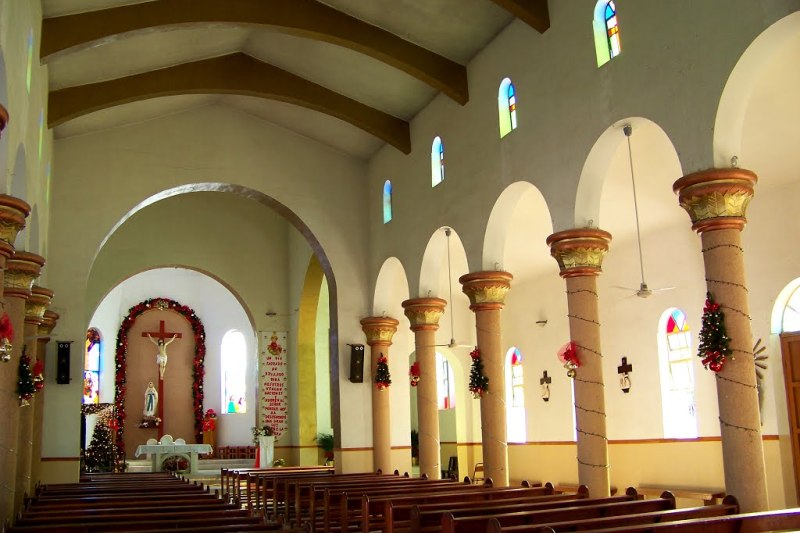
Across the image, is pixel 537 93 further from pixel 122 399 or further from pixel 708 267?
pixel 122 399

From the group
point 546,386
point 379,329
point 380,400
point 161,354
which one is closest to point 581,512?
point 380,400

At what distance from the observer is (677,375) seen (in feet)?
57.8

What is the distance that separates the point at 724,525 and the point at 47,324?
14.3 meters

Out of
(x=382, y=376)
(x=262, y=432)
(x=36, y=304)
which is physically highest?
(x=36, y=304)

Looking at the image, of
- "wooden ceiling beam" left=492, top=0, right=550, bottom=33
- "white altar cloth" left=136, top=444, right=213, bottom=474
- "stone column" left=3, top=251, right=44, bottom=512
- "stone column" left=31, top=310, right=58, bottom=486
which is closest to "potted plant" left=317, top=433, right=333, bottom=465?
"white altar cloth" left=136, top=444, right=213, bottom=474

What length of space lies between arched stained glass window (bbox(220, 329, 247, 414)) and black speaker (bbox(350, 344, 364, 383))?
1122 cm

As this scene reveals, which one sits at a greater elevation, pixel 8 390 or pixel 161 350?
pixel 161 350

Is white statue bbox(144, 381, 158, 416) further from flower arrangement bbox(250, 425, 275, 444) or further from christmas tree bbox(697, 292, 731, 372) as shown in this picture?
christmas tree bbox(697, 292, 731, 372)

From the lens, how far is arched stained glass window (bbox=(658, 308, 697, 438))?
56.3 ft

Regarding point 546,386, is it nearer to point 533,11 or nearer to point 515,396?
point 515,396

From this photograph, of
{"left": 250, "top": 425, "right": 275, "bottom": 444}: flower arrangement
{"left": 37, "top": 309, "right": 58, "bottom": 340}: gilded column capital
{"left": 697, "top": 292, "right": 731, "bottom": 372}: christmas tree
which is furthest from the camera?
{"left": 250, "top": 425, "right": 275, "bottom": 444}: flower arrangement

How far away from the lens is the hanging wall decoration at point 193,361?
29.1 m

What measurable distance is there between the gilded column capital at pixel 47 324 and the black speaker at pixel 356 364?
262 inches

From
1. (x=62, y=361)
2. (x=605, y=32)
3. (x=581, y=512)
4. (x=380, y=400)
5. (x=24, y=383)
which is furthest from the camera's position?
(x=380, y=400)
